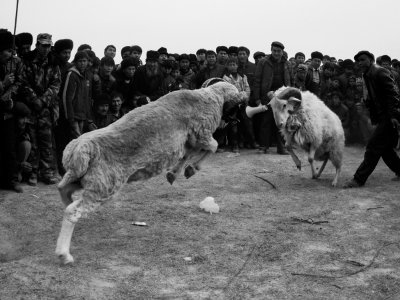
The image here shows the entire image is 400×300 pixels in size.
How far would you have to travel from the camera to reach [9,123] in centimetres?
716

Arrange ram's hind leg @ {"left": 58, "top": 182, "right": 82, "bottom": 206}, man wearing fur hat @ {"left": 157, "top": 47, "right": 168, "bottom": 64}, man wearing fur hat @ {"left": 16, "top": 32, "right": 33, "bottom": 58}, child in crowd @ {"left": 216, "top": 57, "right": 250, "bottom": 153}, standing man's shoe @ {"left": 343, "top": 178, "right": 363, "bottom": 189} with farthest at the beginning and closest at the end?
1. man wearing fur hat @ {"left": 157, "top": 47, "right": 168, "bottom": 64}
2. child in crowd @ {"left": 216, "top": 57, "right": 250, "bottom": 153}
3. standing man's shoe @ {"left": 343, "top": 178, "right": 363, "bottom": 189}
4. man wearing fur hat @ {"left": 16, "top": 32, "right": 33, "bottom": 58}
5. ram's hind leg @ {"left": 58, "top": 182, "right": 82, "bottom": 206}

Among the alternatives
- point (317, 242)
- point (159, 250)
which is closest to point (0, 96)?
point (159, 250)

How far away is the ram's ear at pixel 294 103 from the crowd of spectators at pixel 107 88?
1078mm

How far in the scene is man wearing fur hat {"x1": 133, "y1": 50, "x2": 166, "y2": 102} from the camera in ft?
31.0

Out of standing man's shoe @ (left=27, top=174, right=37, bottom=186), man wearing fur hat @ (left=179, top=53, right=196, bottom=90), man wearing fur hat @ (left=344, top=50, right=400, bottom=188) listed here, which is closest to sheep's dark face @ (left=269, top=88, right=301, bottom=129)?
man wearing fur hat @ (left=344, top=50, right=400, bottom=188)

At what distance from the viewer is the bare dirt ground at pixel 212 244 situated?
4359mm

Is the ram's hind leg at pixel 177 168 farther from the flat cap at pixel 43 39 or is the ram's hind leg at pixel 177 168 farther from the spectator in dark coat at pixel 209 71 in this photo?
the spectator in dark coat at pixel 209 71

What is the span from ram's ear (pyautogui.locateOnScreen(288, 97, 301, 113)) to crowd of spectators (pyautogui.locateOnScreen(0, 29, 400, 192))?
108 cm

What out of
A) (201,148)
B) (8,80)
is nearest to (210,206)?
(201,148)

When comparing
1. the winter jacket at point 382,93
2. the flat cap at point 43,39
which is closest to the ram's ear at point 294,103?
the winter jacket at point 382,93

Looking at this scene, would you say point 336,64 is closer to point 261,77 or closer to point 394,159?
point 261,77

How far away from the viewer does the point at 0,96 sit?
6793 mm

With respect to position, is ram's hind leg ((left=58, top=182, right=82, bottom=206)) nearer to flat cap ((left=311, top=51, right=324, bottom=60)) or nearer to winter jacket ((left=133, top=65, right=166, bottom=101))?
winter jacket ((left=133, top=65, right=166, bottom=101))

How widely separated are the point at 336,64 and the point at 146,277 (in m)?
10.5
